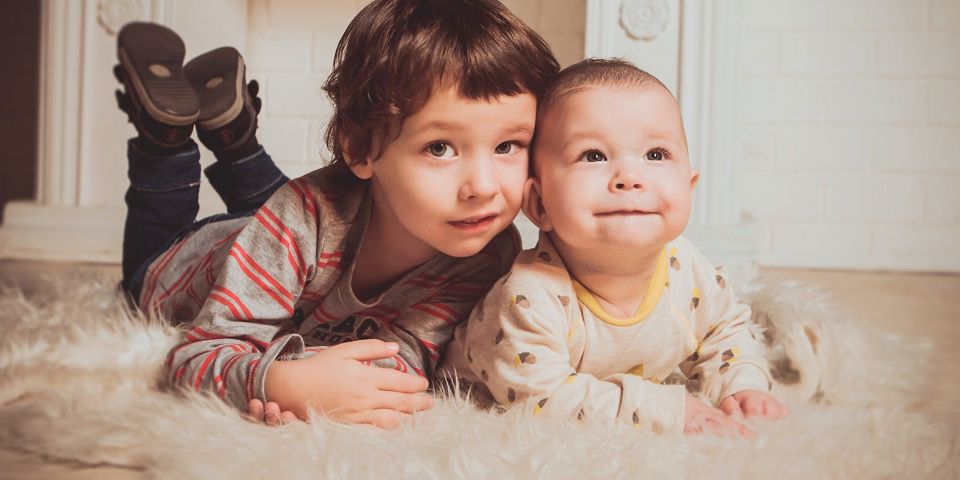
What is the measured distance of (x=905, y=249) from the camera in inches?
89.1

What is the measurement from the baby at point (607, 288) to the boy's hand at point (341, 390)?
9 centimetres

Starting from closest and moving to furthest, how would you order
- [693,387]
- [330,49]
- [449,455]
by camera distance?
[449,455] → [693,387] → [330,49]

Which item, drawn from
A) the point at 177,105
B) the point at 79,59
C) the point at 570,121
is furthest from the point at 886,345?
the point at 79,59

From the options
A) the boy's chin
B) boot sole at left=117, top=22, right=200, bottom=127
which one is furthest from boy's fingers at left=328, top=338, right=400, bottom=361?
boot sole at left=117, top=22, right=200, bottom=127

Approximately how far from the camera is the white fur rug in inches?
24.9

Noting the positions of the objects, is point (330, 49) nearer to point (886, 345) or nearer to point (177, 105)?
point (177, 105)

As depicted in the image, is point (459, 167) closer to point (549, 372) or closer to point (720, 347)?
point (549, 372)

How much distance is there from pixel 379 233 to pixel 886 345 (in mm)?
618

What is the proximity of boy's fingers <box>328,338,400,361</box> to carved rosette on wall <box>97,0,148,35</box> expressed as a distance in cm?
154

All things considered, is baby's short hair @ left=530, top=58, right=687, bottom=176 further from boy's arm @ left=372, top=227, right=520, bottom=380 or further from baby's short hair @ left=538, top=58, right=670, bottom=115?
boy's arm @ left=372, top=227, right=520, bottom=380

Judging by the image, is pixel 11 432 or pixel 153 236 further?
pixel 153 236

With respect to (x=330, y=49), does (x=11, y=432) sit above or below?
below

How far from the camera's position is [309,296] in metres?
0.93

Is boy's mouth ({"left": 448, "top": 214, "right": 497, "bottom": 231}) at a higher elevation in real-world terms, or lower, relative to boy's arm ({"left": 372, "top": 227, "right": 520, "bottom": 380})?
higher
